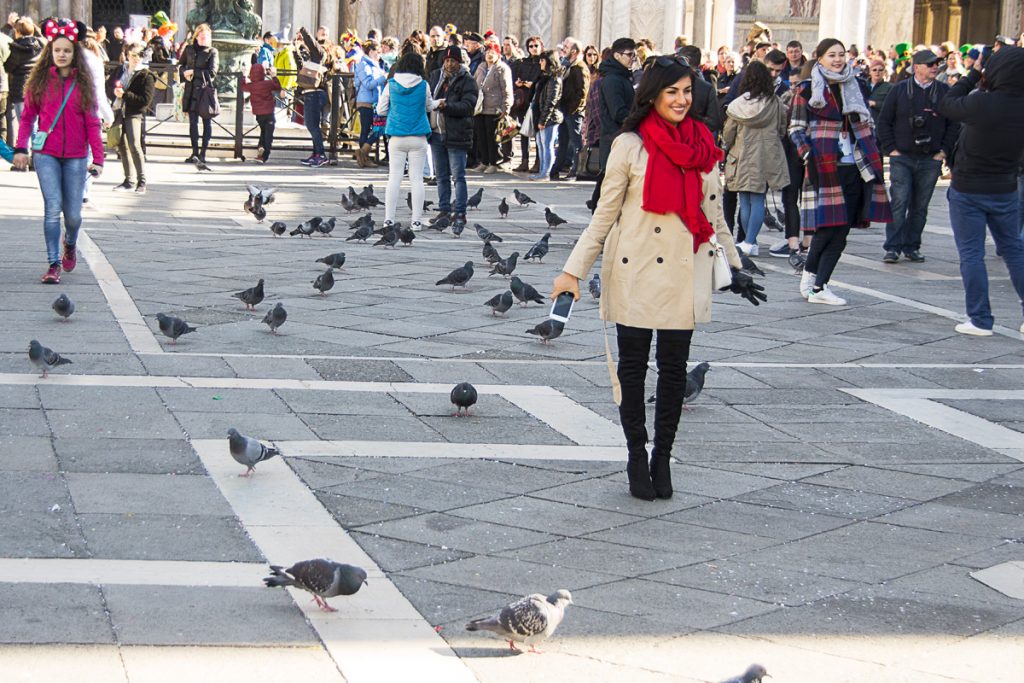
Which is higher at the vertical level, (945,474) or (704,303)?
(704,303)

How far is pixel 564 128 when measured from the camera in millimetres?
20000

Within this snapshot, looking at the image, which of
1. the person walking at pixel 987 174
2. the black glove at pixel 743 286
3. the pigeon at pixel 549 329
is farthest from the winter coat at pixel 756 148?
the black glove at pixel 743 286

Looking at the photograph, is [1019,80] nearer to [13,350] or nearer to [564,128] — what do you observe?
[13,350]

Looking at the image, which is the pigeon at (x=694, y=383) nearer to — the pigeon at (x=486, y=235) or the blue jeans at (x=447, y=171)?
the pigeon at (x=486, y=235)

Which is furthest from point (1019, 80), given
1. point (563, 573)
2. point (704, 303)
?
point (563, 573)

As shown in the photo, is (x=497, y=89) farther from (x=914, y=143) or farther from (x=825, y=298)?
(x=825, y=298)

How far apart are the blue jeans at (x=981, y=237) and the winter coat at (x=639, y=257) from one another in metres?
4.18

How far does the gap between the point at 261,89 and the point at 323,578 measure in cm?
1656

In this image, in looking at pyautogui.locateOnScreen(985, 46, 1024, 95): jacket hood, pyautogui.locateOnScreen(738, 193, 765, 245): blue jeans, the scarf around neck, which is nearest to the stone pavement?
the scarf around neck

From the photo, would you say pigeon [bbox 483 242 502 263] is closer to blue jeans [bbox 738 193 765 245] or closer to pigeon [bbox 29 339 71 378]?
blue jeans [bbox 738 193 765 245]

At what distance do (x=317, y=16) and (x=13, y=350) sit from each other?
27233mm

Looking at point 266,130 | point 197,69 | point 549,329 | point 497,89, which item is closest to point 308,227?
point 549,329

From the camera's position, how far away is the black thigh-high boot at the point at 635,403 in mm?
5504

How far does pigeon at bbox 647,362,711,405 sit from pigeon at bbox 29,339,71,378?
267cm
